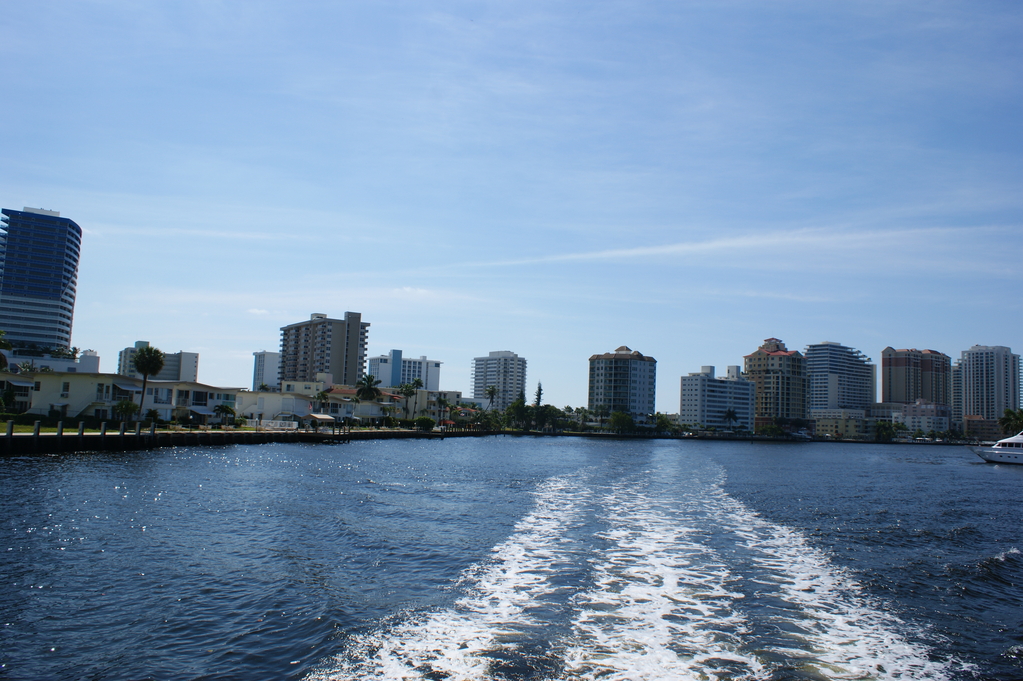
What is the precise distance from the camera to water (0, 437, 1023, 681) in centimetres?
1252

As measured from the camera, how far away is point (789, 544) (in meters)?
24.8

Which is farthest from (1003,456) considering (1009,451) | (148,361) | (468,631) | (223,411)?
(148,361)

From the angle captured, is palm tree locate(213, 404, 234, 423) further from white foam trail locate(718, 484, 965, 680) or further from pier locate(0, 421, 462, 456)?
white foam trail locate(718, 484, 965, 680)

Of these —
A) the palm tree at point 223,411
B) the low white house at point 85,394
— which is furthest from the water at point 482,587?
the palm tree at point 223,411

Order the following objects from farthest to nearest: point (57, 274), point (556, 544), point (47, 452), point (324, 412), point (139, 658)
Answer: point (57, 274), point (324, 412), point (47, 452), point (556, 544), point (139, 658)

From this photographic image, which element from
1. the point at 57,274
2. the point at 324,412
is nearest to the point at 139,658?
the point at 324,412

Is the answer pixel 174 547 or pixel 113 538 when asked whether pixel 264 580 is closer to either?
pixel 174 547

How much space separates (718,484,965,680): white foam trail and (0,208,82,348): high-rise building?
220 meters

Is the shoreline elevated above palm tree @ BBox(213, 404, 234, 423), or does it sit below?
below

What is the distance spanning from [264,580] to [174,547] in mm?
5339

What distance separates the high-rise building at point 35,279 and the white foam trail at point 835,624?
220 meters

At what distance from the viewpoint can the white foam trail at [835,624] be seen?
41.8 ft

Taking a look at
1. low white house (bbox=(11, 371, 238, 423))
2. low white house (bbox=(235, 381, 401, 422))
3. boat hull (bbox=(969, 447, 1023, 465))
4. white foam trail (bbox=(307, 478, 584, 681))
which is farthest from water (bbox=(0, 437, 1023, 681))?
boat hull (bbox=(969, 447, 1023, 465))

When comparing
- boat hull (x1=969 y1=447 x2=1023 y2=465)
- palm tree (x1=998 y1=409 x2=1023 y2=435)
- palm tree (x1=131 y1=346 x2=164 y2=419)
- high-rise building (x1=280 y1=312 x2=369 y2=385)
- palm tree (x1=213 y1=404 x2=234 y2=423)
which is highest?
high-rise building (x1=280 y1=312 x2=369 y2=385)
